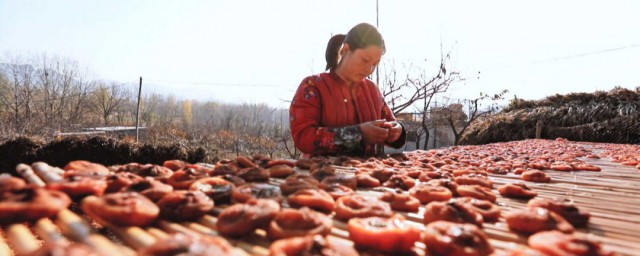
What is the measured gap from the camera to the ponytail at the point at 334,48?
340 cm

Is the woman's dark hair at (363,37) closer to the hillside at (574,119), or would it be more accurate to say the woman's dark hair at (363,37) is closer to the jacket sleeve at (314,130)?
the jacket sleeve at (314,130)

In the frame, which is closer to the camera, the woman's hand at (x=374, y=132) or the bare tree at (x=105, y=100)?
the woman's hand at (x=374, y=132)

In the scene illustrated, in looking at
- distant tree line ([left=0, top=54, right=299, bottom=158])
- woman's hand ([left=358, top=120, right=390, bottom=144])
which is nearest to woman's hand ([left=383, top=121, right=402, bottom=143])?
woman's hand ([left=358, top=120, right=390, bottom=144])

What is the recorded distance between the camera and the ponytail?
11.1 feet

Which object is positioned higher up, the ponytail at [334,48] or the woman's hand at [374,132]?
the ponytail at [334,48]

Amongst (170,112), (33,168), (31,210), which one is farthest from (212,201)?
(170,112)

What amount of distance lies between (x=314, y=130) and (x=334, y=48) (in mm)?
972

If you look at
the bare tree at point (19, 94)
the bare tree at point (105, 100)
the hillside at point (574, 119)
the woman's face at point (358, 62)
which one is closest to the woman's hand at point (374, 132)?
the woman's face at point (358, 62)

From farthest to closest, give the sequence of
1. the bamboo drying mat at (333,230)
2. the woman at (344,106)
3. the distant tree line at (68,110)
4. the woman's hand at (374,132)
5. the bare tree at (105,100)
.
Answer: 1. the bare tree at (105,100)
2. the distant tree line at (68,110)
3. the woman at (344,106)
4. the woman's hand at (374,132)
5. the bamboo drying mat at (333,230)

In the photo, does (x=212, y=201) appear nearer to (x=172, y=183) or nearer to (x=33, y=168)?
(x=172, y=183)

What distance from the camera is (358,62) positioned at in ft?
9.87

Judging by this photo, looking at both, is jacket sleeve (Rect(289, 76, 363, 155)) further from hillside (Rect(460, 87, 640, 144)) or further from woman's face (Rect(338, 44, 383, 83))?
hillside (Rect(460, 87, 640, 144))

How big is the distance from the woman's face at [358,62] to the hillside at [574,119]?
11672 mm

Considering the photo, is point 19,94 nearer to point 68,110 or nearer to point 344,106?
point 68,110
